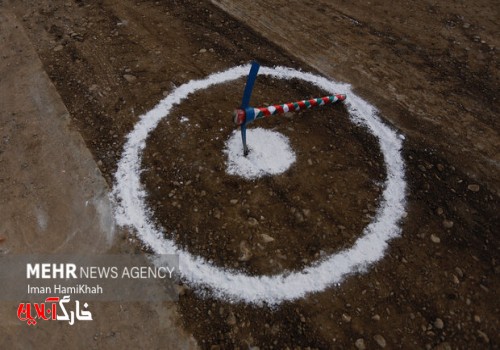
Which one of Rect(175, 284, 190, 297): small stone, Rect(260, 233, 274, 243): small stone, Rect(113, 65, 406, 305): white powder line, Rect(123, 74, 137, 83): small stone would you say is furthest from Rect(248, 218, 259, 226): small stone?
Rect(123, 74, 137, 83): small stone

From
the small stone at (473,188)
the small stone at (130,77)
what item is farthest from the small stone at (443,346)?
the small stone at (130,77)

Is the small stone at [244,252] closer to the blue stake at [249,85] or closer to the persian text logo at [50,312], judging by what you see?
the blue stake at [249,85]

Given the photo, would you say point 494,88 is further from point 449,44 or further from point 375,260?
point 375,260

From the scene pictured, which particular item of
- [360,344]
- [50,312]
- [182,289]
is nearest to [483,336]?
[360,344]

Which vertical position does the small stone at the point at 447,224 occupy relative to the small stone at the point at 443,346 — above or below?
above

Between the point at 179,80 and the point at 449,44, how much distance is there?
12.6 ft

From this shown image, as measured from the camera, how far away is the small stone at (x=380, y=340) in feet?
9.46

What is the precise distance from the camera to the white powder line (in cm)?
317

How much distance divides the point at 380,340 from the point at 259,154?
6.63 ft

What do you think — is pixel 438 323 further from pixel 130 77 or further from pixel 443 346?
pixel 130 77

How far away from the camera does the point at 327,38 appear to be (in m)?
5.59

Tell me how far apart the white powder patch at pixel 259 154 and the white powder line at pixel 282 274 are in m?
0.90

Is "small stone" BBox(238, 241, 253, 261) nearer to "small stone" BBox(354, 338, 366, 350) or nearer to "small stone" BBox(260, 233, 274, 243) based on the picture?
"small stone" BBox(260, 233, 274, 243)

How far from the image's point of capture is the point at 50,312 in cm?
312
